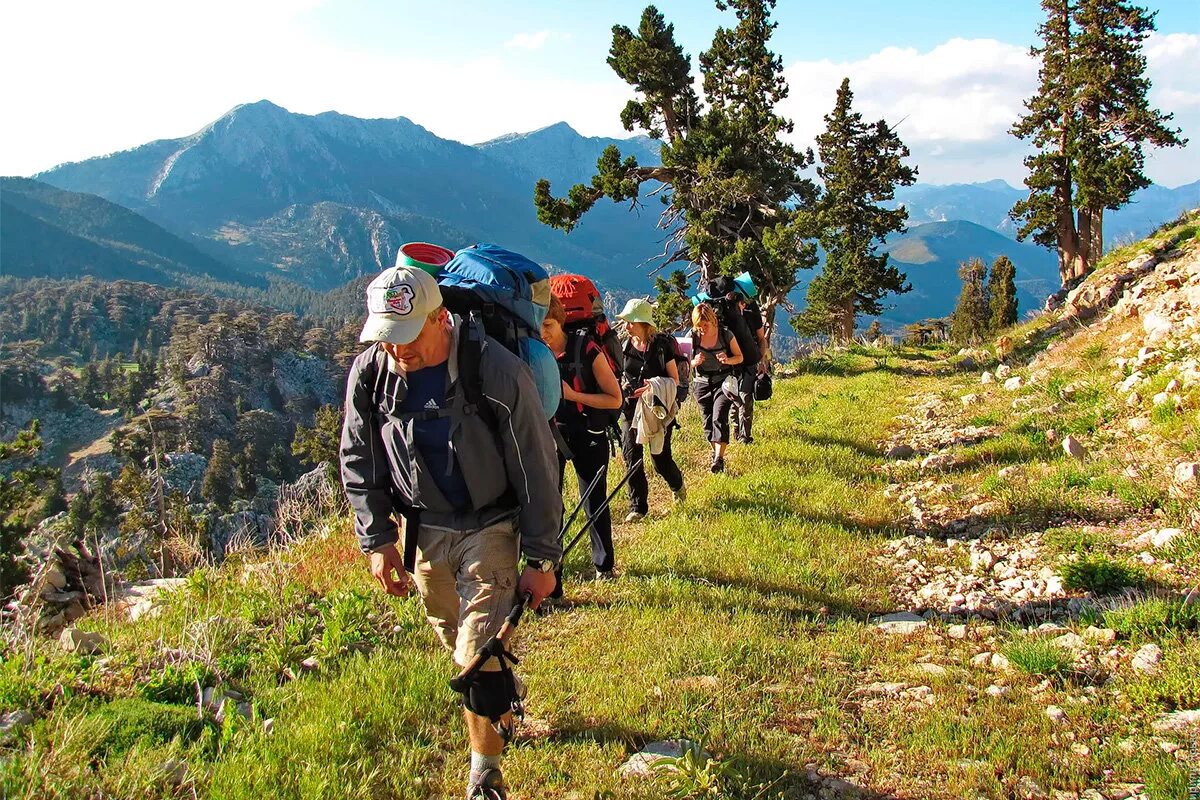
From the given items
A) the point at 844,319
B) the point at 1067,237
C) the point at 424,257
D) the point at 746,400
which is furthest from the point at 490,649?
the point at 1067,237

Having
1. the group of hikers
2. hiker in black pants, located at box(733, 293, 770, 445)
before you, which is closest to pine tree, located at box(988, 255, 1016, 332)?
hiker in black pants, located at box(733, 293, 770, 445)

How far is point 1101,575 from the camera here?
4.68m

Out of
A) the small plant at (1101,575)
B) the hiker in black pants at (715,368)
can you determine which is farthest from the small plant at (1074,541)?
the hiker in black pants at (715,368)

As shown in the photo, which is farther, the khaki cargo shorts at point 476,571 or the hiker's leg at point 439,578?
the hiker's leg at point 439,578

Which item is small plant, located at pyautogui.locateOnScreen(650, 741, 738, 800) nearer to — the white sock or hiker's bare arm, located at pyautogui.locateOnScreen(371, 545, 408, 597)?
the white sock

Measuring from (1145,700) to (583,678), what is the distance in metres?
2.78

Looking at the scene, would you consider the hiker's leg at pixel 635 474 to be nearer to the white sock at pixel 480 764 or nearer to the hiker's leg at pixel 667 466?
the hiker's leg at pixel 667 466

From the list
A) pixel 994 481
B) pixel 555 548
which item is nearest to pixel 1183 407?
pixel 994 481

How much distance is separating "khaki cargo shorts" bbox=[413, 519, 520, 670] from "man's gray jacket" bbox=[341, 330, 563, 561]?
2.7 inches

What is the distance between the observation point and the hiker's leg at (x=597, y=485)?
537cm

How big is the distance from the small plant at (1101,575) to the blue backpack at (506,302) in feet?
12.7

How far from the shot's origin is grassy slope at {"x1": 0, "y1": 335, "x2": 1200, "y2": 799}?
308 cm

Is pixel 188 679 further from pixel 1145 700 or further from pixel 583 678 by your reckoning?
pixel 1145 700

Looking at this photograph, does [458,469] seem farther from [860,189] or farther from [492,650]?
[860,189]
